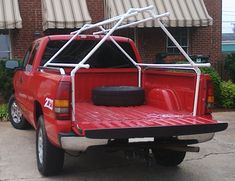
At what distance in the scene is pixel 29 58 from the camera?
7.85 m

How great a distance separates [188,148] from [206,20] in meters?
9.96

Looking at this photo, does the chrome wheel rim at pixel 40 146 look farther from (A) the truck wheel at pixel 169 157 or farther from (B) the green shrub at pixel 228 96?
(B) the green shrub at pixel 228 96

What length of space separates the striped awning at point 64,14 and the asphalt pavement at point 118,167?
648 centimetres

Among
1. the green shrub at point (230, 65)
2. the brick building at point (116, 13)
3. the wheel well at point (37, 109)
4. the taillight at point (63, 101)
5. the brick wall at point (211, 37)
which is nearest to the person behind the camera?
the taillight at point (63, 101)

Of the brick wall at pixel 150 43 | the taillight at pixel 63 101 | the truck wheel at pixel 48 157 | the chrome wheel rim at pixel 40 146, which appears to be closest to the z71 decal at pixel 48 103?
the taillight at pixel 63 101

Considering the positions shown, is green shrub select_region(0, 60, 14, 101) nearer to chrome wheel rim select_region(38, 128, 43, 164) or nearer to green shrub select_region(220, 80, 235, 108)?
green shrub select_region(220, 80, 235, 108)

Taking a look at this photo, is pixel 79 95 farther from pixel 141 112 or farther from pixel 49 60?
pixel 141 112

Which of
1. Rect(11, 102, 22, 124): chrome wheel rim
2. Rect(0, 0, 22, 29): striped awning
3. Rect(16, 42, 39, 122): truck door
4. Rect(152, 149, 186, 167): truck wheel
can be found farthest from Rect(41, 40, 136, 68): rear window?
Rect(0, 0, 22, 29): striped awning

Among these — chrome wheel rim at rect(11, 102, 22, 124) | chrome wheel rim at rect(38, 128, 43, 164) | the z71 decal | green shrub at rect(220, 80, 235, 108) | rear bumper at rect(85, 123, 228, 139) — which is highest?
the z71 decal

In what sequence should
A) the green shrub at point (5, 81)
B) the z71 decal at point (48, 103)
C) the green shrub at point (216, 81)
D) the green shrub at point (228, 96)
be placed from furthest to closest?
the green shrub at point (228, 96) → the green shrub at point (216, 81) → the green shrub at point (5, 81) → the z71 decal at point (48, 103)

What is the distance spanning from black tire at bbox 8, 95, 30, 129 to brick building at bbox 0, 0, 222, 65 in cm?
434

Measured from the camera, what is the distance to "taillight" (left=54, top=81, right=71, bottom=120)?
5207mm

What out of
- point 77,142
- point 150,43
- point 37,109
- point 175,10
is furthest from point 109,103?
point 150,43

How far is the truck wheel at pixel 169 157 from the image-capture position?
648 cm
